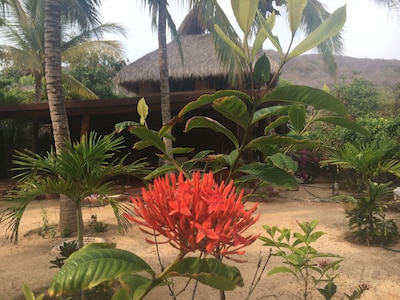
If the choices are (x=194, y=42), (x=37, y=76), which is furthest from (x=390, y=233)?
(x=37, y=76)

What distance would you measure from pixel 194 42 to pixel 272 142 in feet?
37.8

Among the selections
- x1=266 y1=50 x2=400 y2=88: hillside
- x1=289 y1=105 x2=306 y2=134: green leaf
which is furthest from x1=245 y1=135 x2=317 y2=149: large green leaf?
x1=266 y1=50 x2=400 y2=88: hillside

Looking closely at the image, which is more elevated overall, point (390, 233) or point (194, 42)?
point (194, 42)

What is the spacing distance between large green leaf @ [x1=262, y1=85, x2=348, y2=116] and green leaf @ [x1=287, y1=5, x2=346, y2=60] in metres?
0.09

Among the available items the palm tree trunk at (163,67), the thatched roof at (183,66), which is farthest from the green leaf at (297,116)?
the thatched roof at (183,66)

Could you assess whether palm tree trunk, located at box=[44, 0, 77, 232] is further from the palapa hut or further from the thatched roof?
the thatched roof

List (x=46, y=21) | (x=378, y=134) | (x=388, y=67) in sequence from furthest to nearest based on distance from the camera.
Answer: (x=388, y=67) → (x=378, y=134) → (x=46, y=21)

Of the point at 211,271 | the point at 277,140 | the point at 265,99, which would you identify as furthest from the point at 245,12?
the point at 211,271

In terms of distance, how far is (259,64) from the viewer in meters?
0.98

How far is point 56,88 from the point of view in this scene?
15.9 ft

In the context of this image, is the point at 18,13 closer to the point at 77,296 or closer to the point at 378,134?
the point at 77,296

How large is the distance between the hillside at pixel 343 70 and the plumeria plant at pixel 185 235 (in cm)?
4345

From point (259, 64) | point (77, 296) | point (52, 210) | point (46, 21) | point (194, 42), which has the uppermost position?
point (194, 42)

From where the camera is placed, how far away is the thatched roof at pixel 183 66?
32.8 feet
